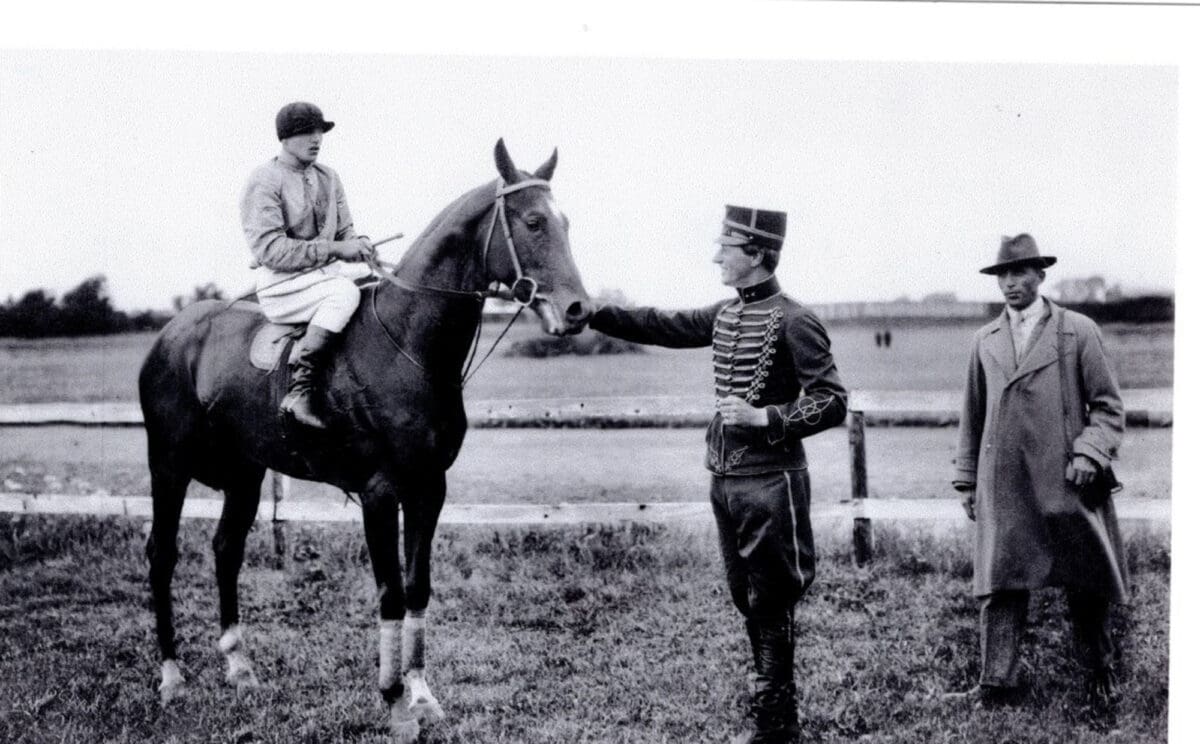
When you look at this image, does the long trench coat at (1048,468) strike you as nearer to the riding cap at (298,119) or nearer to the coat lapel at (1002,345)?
the coat lapel at (1002,345)

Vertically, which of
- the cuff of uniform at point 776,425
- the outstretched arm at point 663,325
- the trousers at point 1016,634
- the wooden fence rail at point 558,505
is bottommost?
the trousers at point 1016,634

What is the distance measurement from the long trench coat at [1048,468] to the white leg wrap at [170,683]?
405 cm

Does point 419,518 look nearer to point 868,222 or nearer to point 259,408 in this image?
point 259,408

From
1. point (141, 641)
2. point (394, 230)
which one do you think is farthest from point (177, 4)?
point (141, 641)

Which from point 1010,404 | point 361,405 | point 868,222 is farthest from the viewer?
point 868,222

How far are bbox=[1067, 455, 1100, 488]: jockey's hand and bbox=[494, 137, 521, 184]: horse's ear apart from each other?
Result: 9.57 feet

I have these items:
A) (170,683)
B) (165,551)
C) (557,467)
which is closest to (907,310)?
(557,467)

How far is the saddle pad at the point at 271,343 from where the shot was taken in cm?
474

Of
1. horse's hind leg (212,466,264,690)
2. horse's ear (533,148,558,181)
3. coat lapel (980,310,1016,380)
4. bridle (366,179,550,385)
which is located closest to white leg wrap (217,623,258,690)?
horse's hind leg (212,466,264,690)

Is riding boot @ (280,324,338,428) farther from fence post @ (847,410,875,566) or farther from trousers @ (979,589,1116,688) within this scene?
fence post @ (847,410,875,566)

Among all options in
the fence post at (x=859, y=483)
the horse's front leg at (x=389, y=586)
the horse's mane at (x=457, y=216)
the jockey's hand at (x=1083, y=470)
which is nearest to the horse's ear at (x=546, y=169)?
the horse's mane at (x=457, y=216)

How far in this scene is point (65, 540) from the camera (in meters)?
6.44

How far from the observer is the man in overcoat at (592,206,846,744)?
4.08 m

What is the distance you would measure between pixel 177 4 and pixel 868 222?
3.78 m
